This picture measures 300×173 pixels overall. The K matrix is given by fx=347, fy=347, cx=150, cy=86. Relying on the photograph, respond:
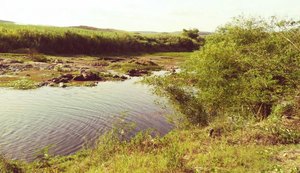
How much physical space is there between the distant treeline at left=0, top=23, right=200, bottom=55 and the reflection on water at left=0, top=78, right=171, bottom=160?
31.5 m

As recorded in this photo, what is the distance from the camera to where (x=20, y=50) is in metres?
64.0

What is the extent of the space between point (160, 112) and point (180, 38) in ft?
257

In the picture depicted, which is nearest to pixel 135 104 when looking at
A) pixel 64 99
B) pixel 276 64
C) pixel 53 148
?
pixel 64 99

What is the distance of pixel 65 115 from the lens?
2770cm

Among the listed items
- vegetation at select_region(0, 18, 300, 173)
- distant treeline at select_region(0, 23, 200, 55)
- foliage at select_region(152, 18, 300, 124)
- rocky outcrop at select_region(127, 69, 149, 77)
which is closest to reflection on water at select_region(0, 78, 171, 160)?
vegetation at select_region(0, 18, 300, 173)

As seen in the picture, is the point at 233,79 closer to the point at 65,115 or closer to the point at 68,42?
the point at 65,115

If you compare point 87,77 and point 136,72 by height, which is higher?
point 87,77

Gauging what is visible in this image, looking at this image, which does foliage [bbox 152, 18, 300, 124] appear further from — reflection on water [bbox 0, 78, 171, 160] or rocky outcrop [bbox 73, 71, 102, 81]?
rocky outcrop [bbox 73, 71, 102, 81]

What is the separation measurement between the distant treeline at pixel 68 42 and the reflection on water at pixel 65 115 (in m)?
31.5

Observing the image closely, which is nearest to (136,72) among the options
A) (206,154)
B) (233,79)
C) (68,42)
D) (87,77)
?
(87,77)

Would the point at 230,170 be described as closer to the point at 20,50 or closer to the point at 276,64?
the point at 276,64

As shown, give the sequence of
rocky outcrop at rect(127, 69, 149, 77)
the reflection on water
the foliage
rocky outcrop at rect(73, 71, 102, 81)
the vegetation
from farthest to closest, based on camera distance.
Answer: rocky outcrop at rect(127, 69, 149, 77) < rocky outcrop at rect(73, 71, 102, 81) < the reflection on water < the foliage < the vegetation

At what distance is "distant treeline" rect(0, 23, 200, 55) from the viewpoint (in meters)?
66.5

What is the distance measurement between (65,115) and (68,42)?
48157mm
